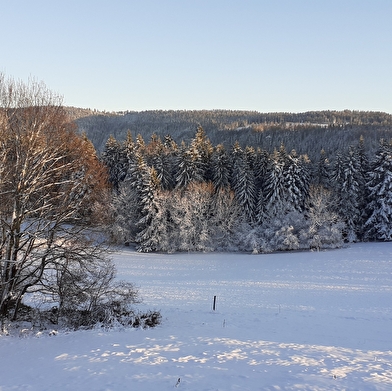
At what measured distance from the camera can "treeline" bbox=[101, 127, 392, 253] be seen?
41219mm

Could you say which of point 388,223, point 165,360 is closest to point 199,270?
point 165,360

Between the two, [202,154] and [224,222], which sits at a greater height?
[202,154]

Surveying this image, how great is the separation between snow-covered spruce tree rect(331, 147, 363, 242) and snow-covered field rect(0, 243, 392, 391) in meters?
18.7

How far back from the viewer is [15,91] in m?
11.4

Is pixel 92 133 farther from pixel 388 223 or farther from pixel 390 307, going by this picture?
pixel 390 307

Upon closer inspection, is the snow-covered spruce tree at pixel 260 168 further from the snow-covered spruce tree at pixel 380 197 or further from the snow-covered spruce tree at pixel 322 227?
the snow-covered spruce tree at pixel 380 197

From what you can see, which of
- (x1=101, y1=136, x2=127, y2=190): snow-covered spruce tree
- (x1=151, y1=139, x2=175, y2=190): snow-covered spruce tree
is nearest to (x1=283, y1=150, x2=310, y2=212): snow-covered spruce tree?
(x1=151, y1=139, x2=175, y2=190): snow-covered spruce tree

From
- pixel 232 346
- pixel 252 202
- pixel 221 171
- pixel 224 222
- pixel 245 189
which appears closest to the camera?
pixel 232 346

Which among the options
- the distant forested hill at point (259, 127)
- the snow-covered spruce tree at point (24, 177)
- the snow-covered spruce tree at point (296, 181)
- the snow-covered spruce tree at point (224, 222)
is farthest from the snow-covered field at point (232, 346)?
the distant forested hill at point (259, 127)

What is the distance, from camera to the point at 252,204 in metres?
45.2

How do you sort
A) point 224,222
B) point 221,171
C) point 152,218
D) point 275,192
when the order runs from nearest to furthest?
point 152,218, point 275,192, point 224,222, point 221,171

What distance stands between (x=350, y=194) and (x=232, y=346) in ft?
122

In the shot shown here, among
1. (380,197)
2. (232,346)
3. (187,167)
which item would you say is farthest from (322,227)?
(232,346)

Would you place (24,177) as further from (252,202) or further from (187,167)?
(252,202)
